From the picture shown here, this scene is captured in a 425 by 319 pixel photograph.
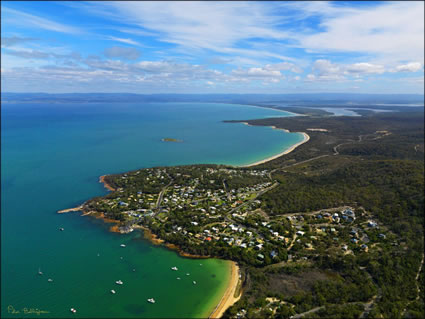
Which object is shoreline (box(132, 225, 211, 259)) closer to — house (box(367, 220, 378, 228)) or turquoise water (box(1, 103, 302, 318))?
turquoise water (box(1, 103, 302, 318))

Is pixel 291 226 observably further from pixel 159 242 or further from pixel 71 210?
pixel 71 210

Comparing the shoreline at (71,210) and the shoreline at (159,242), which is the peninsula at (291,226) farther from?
the shoreline at (71,210)

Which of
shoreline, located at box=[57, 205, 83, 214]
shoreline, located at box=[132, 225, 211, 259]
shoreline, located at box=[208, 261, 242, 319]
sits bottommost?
shoreline, located at box=[208, 261, 242, 319]

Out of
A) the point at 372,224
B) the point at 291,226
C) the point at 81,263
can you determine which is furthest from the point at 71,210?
the point at 372,224

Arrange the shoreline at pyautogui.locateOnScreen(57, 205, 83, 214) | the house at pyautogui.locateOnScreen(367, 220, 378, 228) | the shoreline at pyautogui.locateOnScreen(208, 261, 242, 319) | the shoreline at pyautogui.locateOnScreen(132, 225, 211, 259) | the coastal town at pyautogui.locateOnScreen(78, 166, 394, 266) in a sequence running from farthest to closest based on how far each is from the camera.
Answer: the shoreline at pyautogui.locateOnScreen(57, 205, 83, 214)
the house at pyautogui.locateOnScreen(367, 220, 378, 228)
the coastal town at pyautogui.locateOnScreen(78, 166, 394, 266)
the shoreline at pyautogui.locateOnScreen(132, 225, 211, 259)
the shoreline at pyautogui.locateOnScreen(208, 261, 242, 319)

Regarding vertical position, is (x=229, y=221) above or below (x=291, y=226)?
below

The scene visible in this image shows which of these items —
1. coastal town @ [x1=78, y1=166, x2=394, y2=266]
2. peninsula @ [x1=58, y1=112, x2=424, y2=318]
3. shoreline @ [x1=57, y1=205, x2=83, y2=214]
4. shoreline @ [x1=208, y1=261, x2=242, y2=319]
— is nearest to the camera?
shoreline @ [x1=208, y1=261, x2=242, y2=319]

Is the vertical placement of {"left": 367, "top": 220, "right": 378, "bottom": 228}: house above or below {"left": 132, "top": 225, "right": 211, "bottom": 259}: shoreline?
above

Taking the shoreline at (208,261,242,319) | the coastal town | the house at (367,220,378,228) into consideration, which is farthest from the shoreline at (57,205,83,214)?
the house at (367,220,378,228)

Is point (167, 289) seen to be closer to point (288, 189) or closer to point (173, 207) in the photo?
point (173, 207)
